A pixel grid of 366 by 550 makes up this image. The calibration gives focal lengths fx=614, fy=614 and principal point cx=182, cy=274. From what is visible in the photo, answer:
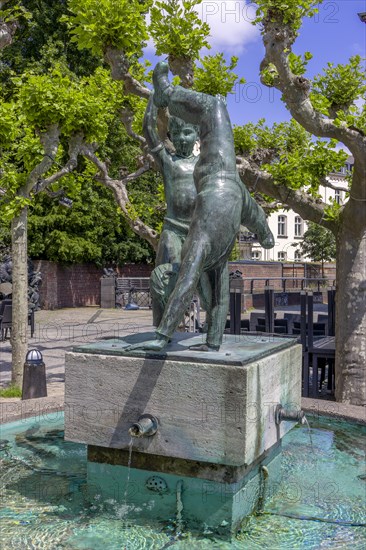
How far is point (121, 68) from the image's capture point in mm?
8734

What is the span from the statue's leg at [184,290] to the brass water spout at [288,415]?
109cm

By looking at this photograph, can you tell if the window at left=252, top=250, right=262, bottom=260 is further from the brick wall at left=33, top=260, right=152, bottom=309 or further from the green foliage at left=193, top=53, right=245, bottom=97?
the green foliage at left=193, top=53, right=245, bottom=97

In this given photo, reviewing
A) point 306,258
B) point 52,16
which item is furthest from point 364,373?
point 306,258

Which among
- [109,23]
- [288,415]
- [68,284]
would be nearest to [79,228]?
[68,284]

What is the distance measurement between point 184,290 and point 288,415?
1.28 metres

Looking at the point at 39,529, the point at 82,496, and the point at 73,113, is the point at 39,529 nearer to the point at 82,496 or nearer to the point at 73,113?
the point at 82,496

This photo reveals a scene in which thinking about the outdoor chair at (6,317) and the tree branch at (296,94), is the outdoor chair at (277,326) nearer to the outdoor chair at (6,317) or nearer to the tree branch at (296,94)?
the tree branch at (296,94)

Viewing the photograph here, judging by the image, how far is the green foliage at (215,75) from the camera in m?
9.69

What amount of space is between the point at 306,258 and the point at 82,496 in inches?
1752

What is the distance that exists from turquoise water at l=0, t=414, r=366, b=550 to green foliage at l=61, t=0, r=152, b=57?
17.5 feet

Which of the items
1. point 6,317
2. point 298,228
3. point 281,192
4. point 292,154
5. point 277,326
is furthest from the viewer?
point 298,228

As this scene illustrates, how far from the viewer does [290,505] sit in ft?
14.1

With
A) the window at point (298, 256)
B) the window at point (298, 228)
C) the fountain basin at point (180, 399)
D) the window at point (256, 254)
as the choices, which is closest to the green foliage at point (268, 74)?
the fountain basin at point (180, 399)

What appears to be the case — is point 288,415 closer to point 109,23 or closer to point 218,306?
point 218,306
